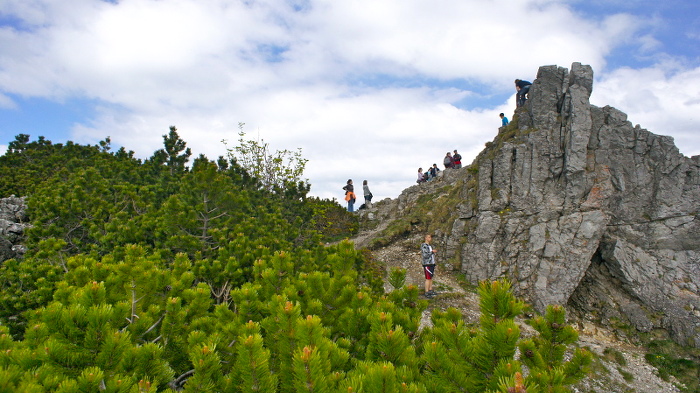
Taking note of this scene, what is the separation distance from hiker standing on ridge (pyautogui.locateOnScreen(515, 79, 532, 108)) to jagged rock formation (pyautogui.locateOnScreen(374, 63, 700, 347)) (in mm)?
1250

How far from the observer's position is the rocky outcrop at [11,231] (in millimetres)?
13844

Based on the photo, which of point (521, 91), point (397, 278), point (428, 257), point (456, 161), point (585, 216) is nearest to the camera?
point (397, 278)

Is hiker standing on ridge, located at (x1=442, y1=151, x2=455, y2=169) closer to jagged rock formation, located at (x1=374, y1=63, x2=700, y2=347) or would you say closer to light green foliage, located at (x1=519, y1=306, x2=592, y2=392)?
jagged rock formation, located at (x1=374, y1=63, x2=700, y2=347)

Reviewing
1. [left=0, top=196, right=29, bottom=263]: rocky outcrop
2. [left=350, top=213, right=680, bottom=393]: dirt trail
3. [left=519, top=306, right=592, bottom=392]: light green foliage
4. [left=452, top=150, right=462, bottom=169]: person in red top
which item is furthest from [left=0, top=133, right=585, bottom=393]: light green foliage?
[left=452, top=150, right=462, bottom=169]: person in red top

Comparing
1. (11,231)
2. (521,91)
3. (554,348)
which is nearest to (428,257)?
(554,348)

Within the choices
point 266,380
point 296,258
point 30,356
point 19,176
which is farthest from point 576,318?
point 19,176

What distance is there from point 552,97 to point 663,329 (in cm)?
1281

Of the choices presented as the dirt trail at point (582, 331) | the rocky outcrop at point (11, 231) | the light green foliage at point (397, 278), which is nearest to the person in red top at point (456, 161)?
the dirt trail at point (582, 331)

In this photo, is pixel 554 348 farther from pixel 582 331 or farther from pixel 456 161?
pixel 456 161

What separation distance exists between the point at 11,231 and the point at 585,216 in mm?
26001

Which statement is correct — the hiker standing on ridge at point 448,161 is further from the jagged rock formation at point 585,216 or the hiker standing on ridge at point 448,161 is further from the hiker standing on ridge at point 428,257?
the hiker standing on ridge at point 428,257

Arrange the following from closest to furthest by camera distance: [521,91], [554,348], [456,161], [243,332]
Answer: [243,332]
[554,348]
[521,91]
[456,161]

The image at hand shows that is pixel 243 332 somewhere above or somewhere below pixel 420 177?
below

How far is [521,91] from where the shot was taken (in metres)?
22.3
